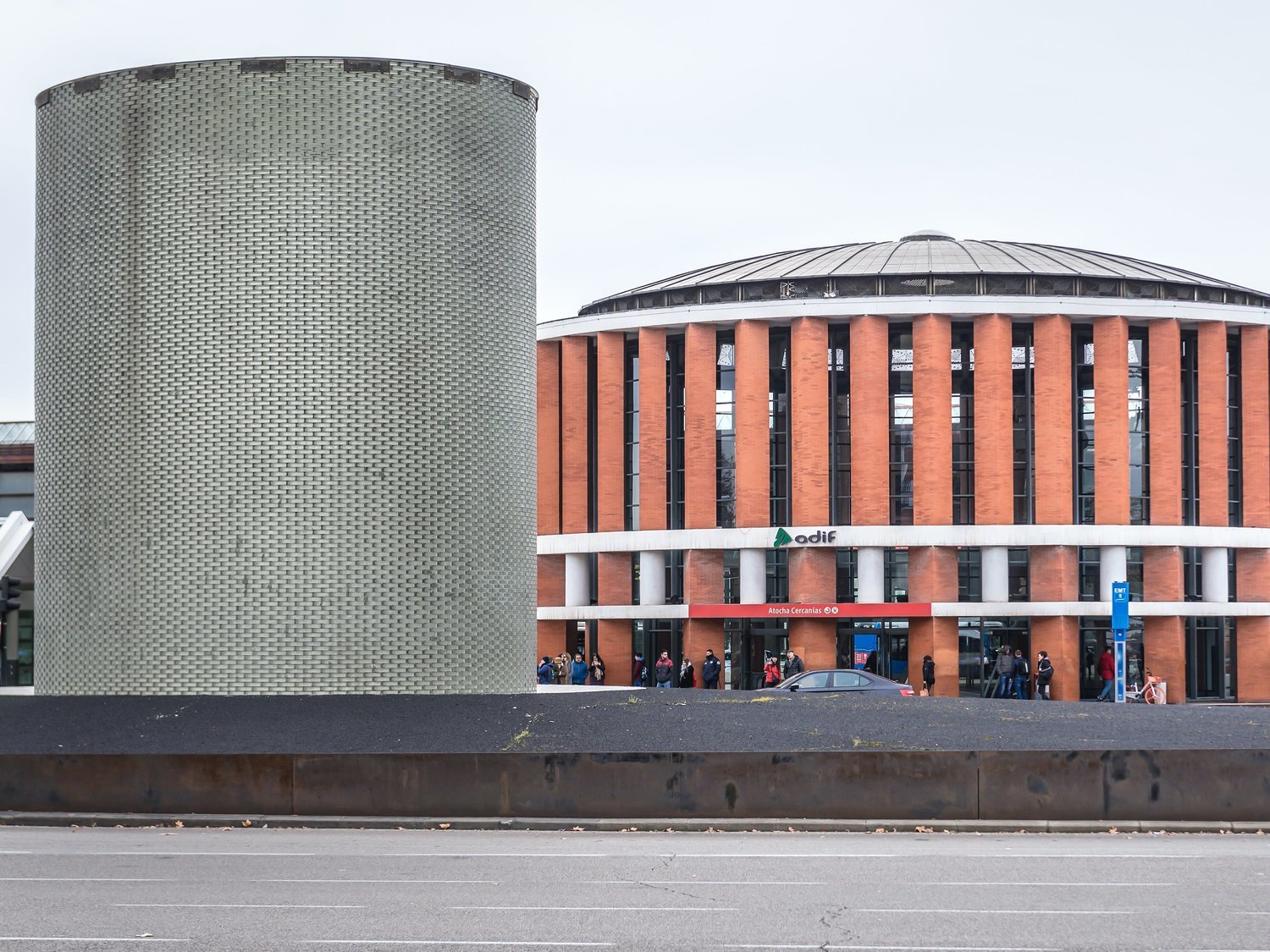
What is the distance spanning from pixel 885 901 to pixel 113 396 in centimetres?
1516

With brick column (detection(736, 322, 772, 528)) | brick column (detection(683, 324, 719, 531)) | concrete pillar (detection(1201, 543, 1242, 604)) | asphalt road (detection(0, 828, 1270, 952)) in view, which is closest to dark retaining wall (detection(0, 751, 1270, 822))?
asphalt road (detection(0, 828, 1270, 952))

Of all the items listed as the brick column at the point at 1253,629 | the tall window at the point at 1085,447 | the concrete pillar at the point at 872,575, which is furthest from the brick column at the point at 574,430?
the brick column at the point at 1253,629

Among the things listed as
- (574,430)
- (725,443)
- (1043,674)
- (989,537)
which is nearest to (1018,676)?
(1043,674)

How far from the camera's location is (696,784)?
20.8 m

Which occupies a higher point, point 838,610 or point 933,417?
point 933,417

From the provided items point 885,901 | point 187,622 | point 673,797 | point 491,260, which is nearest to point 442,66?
point 491,260

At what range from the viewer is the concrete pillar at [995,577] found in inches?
2437

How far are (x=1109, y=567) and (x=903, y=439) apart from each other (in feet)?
28.0

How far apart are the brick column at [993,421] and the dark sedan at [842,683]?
26088 millimetres

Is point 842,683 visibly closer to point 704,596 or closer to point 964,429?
point 704,596

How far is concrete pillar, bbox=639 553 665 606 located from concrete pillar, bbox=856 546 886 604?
7.62 meters

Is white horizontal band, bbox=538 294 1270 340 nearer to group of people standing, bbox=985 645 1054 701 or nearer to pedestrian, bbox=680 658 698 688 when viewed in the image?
group of people standing, bbox=985 645 1054 701

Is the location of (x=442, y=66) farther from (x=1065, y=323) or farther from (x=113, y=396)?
(x=1065, y=323)

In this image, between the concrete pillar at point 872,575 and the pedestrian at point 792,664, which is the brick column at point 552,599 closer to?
the pedestrian at point 792,664
